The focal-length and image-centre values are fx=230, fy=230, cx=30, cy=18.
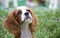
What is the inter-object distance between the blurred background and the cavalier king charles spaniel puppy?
186mm

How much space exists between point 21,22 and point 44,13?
36 centimetres

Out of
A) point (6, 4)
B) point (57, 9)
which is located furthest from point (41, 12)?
point (6, 4)

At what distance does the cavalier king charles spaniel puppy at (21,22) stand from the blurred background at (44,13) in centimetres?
19

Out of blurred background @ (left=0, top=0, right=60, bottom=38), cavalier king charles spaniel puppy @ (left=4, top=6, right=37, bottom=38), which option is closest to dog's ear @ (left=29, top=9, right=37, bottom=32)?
cavalier king charles spaniel puppy @ (left=4, top=6, right=37, bottom=38)

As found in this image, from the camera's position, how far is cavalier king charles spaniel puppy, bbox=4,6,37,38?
1.41 meters

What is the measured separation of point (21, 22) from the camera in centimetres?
142

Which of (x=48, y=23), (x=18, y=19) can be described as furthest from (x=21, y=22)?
(x=48, y=23)

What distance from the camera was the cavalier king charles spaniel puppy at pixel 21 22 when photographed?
4.62 feet

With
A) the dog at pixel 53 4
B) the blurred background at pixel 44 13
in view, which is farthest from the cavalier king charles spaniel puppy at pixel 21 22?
the dog at pixel 53 4

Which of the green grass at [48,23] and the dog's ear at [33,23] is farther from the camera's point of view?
the green grass at [48,23]

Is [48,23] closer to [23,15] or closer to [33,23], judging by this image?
[33,23]

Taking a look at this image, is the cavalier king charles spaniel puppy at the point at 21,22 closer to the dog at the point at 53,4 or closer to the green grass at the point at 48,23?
the green grass at the point at 48,23

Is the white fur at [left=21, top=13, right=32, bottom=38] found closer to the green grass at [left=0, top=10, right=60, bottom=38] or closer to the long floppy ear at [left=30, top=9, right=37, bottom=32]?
the long floppy ear at [left=30, top=9, right=37, bottom=32]

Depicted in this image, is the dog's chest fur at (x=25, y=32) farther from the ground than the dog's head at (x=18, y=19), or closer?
closer
